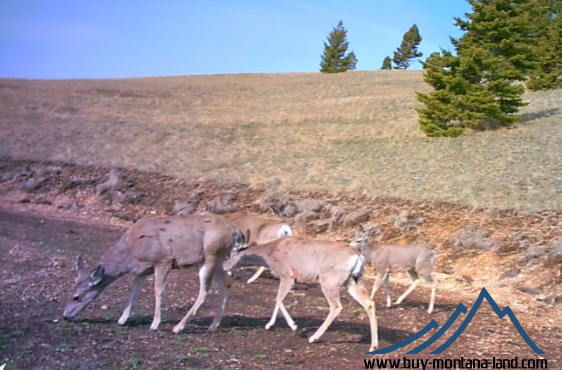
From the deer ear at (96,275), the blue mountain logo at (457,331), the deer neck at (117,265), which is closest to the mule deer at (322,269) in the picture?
the blue mountain logo at (457,331)

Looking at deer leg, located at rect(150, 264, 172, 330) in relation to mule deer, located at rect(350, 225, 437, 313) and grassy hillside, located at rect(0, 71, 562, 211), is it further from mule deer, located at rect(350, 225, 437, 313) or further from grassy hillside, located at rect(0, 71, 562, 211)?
grassy hillside, located at rect(0, 71, 562, 211)

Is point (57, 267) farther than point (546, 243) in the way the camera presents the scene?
No

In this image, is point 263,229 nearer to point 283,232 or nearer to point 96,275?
point 283,232

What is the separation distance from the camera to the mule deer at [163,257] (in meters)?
8.86

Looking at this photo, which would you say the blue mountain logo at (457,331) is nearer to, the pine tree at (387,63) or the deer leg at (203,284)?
the deer leg at (203,284)

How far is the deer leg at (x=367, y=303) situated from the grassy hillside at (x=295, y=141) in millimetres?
9288

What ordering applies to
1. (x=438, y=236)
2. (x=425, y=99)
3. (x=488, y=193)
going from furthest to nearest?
(x=425, y=99) → (x=488, y=193) → (x=438, y=236)

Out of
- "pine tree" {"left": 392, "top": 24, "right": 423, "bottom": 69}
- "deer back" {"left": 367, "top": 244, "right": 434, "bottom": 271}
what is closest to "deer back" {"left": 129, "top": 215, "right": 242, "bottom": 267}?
"deer back" {"left": 367, "top": 244, "right": 434, "bottom": 271}

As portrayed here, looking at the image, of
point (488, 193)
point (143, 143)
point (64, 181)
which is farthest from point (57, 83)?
point (488, 193)

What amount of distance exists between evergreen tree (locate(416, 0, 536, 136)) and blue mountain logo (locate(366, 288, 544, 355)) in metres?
15.5

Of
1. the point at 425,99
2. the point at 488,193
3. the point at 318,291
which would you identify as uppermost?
the point at 425,99

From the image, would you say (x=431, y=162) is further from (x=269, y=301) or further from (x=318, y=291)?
(x=269, y=301)

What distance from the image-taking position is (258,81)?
56281 millimetres

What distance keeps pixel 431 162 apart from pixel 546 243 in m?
8.50
